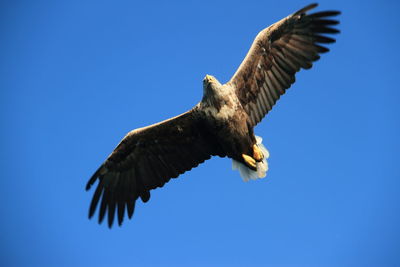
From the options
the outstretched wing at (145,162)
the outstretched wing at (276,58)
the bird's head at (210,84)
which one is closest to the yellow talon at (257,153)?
the outstretched wing at (276,58)

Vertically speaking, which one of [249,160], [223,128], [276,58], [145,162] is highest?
[276,58]

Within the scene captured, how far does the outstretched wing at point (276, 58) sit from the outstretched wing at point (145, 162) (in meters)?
1.11

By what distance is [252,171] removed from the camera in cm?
956

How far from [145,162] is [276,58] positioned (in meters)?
3.13

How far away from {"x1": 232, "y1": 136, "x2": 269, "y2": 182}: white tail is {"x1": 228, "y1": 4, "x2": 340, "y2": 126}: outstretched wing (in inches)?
26.7

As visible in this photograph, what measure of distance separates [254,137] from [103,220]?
3.20 m

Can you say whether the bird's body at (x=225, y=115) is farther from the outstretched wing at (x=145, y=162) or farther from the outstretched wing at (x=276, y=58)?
the outstretched wing at (x=145, y=162)

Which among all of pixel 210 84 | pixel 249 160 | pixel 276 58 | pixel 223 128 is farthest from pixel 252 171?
pixel 276 58

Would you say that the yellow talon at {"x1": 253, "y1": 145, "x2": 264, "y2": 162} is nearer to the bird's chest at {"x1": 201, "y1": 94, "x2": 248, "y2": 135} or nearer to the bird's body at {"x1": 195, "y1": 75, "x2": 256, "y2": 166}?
the bird's body at {"x1": 195, "y1": 75, "x2": 256, "y2": 166}

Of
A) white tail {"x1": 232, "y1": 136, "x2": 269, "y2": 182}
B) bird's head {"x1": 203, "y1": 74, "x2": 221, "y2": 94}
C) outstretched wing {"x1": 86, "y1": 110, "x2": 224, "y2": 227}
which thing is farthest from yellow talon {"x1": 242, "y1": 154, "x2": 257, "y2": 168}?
bird's head {"x1": 203, "y1": 74, "x2": 221, "y2": 94}

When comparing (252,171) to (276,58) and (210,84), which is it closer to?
(210,84)

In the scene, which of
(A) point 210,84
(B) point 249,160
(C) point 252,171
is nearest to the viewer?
(A) point 210,84

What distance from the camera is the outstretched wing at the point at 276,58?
896 centimetres

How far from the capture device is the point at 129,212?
960 centimetres
